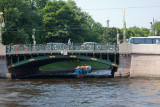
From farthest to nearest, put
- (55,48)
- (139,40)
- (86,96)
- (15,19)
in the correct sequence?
(15,19) → (139,40) → (55,48) → (86,96)

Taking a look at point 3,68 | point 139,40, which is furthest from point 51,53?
point 139,40

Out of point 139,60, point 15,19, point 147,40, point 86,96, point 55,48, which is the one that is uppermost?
point 15,19

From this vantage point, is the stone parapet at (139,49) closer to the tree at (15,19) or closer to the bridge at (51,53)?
the bridge at (51,53)

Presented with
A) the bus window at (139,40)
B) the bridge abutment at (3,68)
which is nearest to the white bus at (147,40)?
the bus window at (139,40)

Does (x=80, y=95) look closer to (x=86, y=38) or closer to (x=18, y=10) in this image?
(x=18, y=10)

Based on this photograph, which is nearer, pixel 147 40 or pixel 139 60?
pixel 139 60

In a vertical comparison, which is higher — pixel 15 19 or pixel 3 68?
pixel 15 19

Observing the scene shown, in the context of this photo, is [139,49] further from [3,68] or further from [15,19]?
[15,19]

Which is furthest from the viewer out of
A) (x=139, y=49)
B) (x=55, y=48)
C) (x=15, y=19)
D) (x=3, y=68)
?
(x=15, y=19)

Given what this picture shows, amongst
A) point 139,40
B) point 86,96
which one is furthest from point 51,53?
point 86,96

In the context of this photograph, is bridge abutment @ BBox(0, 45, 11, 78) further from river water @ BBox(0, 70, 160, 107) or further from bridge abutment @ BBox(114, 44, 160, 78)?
bridge abutment @ BBox(114, 44, 160, 78)

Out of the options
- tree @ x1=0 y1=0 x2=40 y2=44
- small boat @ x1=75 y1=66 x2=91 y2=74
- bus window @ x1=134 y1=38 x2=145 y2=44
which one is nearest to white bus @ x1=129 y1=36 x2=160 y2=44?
bus window @ x1=134 y1=38 x2=145 y2=44

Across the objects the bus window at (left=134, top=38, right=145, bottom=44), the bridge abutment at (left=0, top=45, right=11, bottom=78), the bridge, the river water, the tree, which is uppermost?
the tree

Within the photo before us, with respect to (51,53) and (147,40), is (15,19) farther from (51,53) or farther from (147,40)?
(147,40)
